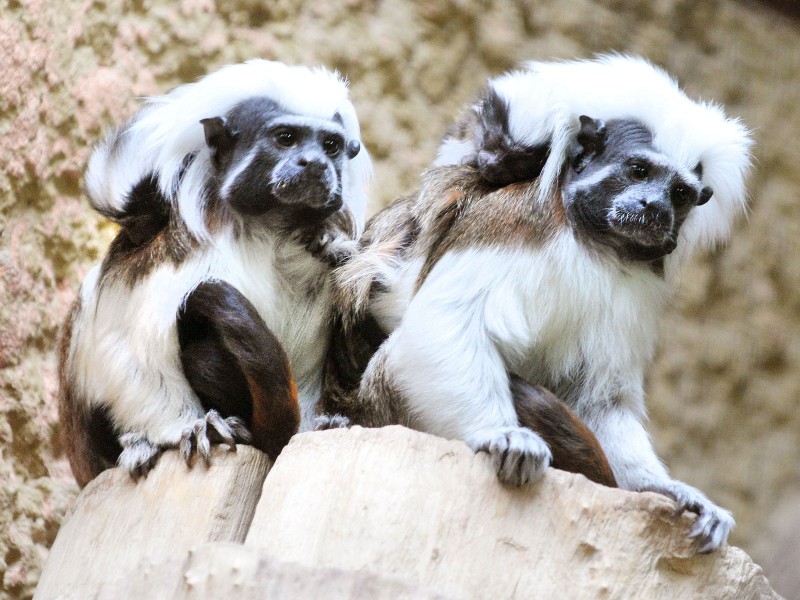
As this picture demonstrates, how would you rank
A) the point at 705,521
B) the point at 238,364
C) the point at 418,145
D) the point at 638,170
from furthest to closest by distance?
the point at 418,145 → the point at 238,364 → the point at 638,170 → the point at 705,521

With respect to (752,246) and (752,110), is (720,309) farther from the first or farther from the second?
(752,110)

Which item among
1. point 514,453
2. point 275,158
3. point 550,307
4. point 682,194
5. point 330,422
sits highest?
point 682,194

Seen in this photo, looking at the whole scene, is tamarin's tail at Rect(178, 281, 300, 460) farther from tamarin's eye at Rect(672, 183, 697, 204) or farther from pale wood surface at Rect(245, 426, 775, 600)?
tamarin's eye at Rect(672, 183, 697, 204)

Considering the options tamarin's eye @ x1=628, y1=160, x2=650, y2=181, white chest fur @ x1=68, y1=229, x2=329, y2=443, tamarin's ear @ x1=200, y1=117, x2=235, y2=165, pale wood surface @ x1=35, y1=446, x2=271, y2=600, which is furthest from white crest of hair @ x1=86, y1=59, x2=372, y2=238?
tamarin's eye @ x1=628, y1=160, x2=650, y2=181

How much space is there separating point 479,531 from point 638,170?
129cm

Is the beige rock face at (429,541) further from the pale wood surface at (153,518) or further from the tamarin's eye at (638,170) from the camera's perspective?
the tamarin's eye at (638,170)

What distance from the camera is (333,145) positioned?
400cm

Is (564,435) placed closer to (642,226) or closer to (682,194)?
(642,226)

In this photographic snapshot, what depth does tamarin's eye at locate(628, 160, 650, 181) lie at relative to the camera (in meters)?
3.55

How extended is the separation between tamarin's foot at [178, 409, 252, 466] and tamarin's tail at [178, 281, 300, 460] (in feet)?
0.45

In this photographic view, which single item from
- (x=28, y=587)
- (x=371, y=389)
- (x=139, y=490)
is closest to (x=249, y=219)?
(x=371, y=389)

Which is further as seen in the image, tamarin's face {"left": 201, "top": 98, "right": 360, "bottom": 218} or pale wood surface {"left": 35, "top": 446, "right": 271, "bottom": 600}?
tamarin's face {"left": 201, "top": 98, "right": 360, "bottom": 218}

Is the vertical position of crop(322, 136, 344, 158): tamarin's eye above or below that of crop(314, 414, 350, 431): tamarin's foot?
above

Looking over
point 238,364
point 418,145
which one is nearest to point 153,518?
point 238,364
